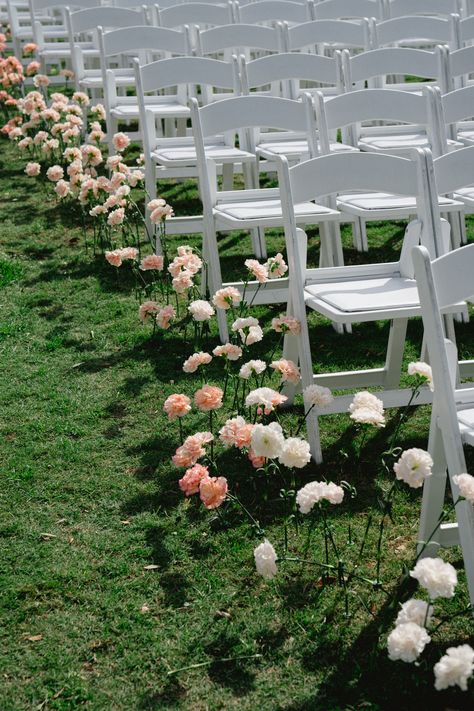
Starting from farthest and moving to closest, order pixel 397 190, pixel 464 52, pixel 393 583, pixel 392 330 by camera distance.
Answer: pixel 464 52, pixel 392 330, pixel 397 190, pixel 393 583

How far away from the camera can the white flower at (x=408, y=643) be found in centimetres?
233

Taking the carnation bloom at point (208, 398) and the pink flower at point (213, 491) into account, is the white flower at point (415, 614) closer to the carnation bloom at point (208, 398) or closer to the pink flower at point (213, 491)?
the pink flower at point (213, 491)

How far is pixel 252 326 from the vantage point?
385 centimetres

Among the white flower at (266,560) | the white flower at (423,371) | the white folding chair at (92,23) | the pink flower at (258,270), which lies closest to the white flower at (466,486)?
the white flower at (423,371)

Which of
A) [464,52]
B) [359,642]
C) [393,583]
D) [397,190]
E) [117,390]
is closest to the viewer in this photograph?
[359,642]

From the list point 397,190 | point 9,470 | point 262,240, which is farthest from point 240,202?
point 9,470

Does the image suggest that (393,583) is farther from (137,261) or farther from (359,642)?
(137,261)

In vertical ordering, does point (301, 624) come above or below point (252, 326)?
below

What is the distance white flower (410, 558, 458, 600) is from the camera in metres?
2.36

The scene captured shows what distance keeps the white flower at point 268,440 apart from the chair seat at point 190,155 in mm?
3088

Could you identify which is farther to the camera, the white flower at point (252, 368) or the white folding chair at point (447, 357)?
the white flower at point (252, 368)

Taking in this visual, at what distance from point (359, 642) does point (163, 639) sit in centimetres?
57

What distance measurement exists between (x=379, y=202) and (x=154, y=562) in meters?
2.35

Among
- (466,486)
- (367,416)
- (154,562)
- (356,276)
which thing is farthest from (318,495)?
(356,276)
